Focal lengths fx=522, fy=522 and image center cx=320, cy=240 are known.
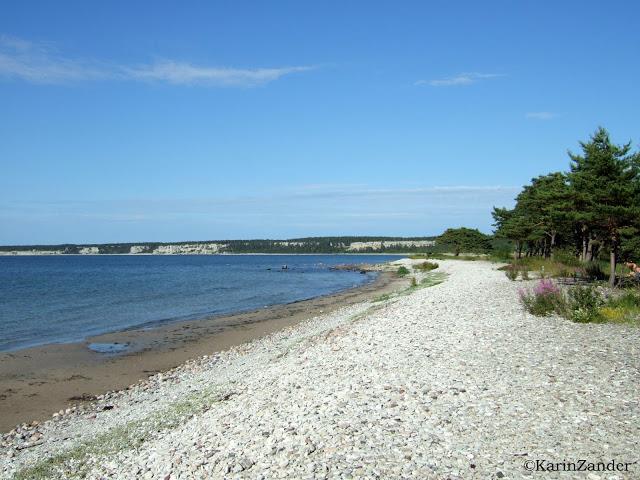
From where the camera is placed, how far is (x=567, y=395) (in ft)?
27.0

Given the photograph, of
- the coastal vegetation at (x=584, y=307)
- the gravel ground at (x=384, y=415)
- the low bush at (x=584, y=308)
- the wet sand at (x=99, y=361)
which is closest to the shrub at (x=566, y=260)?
the coastal vegetation at (x=584, y=307)

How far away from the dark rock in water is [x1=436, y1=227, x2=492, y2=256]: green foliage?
265 feet

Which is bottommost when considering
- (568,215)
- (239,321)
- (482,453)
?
(239,321)

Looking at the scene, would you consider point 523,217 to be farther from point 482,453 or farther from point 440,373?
point 482,453

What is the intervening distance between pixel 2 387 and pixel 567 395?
50.5 ft

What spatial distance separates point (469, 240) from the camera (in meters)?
95.7

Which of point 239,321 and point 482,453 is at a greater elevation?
point 482,453

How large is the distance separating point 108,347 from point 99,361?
9.60 feet

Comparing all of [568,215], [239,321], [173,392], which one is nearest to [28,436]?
[173,392]

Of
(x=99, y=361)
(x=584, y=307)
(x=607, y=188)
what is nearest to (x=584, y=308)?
(x=584, y=307)

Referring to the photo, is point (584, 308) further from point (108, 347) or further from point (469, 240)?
point (469, 240)

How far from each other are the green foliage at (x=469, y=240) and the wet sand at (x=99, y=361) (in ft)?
235

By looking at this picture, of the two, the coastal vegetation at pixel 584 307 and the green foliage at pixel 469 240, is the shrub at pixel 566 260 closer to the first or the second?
the coastal vegetation at pixel 584 307

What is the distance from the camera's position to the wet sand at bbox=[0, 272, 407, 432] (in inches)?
563
